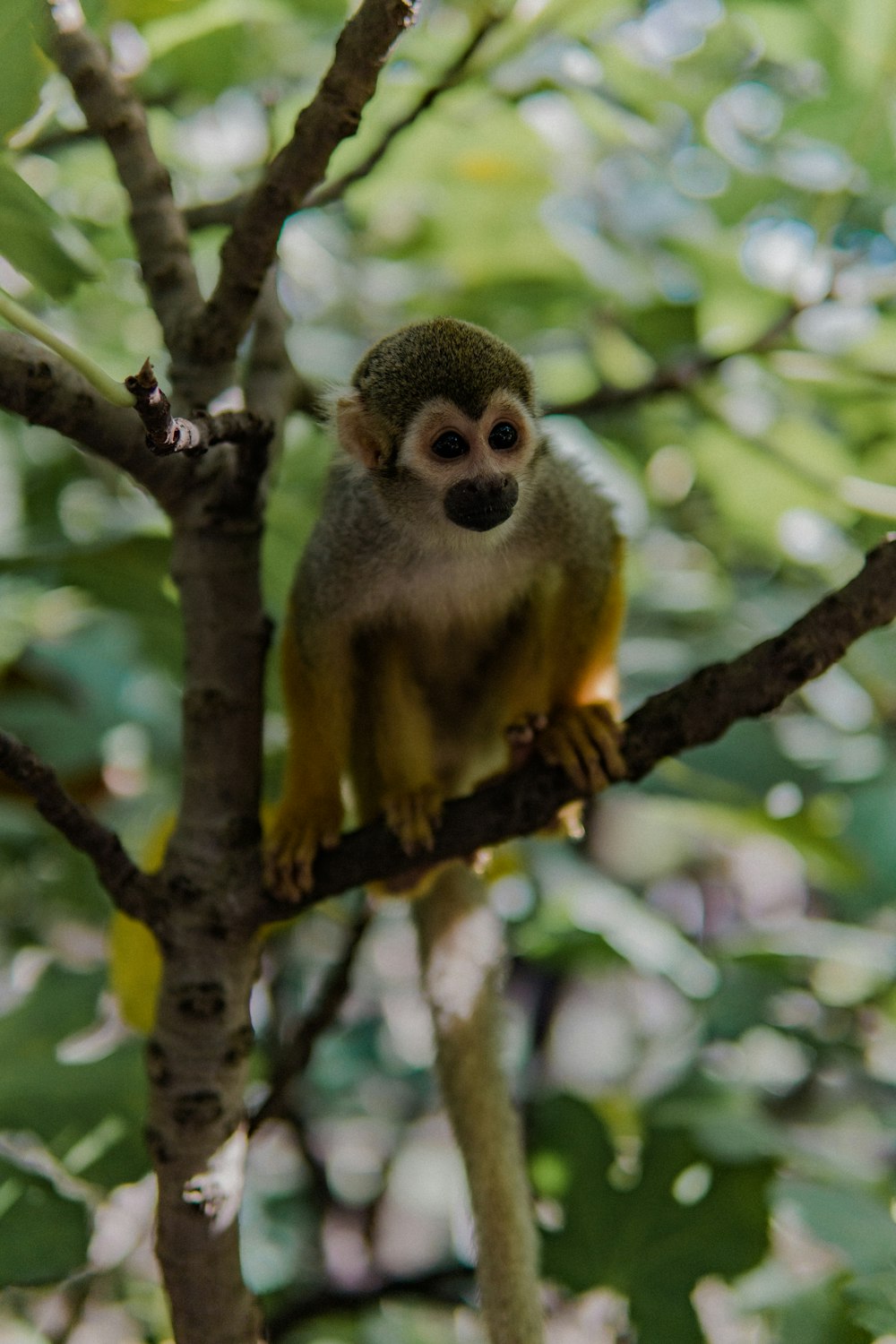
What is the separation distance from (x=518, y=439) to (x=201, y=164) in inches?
56.9

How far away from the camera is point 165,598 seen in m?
2.55

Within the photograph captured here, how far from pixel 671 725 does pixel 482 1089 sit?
1075 mm

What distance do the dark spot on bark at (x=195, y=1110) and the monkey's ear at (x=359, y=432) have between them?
1383 mm

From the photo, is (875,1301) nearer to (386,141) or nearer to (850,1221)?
(850,1221)

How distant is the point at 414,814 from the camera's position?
2475 millimetres

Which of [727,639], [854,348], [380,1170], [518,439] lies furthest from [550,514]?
[380,1170]

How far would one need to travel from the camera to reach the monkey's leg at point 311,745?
103 inches

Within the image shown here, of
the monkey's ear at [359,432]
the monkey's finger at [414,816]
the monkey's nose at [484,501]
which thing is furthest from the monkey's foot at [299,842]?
the monkey's ear at [359,432]

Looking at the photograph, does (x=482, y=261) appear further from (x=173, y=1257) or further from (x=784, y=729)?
(x=173, y=1257)

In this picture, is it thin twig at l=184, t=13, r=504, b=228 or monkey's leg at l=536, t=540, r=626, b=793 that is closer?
thin twig at l=184, t=13, r=504, b=228

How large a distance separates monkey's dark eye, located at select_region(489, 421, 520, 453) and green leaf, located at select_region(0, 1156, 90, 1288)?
1603mm

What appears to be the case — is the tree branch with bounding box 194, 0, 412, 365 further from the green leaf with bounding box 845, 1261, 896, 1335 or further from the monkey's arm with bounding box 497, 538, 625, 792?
the green leaf with bounding box 845, 1261, 896, 1335

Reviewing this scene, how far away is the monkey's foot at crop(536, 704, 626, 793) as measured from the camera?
7.47 feet

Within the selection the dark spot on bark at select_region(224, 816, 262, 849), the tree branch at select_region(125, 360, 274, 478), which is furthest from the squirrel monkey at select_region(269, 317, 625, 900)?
the tree branch at select_region(125, 360, 274, 478)
